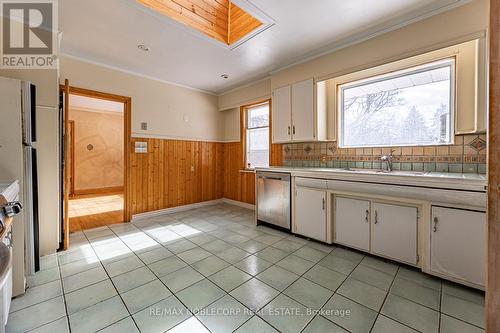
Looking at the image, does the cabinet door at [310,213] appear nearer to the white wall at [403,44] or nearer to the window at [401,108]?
the window at [401,108]

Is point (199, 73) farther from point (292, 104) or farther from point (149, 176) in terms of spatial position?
point (149, 176)

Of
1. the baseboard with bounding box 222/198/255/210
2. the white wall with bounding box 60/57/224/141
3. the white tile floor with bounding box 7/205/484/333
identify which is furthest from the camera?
the baseboard with bounding box 222/198/255/210

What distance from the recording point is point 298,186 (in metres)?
3.07

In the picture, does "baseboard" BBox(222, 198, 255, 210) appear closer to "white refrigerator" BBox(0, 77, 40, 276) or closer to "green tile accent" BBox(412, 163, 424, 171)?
"green tile accent" BBox(412, 163, 424, 171)

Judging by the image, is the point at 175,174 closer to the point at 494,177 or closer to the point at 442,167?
the point at 442,167

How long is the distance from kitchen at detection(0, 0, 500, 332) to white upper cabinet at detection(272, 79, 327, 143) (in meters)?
0.03

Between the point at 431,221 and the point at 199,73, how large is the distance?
405 centimetres

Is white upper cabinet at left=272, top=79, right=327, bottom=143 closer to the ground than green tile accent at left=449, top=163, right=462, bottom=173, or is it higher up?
higher up

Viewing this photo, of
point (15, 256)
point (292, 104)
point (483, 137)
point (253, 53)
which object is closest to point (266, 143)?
point (292, 104)

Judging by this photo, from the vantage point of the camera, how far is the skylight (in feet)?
7.95

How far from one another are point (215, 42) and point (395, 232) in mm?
3251

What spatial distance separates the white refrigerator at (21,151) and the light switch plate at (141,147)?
1.95 meters

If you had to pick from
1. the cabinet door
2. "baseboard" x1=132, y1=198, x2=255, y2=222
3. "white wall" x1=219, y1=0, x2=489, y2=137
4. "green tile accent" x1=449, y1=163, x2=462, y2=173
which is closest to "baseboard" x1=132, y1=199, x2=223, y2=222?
"baseboard" x1=132, y1=198, x2=255, y2=222

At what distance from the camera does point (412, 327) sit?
4.75 feet
